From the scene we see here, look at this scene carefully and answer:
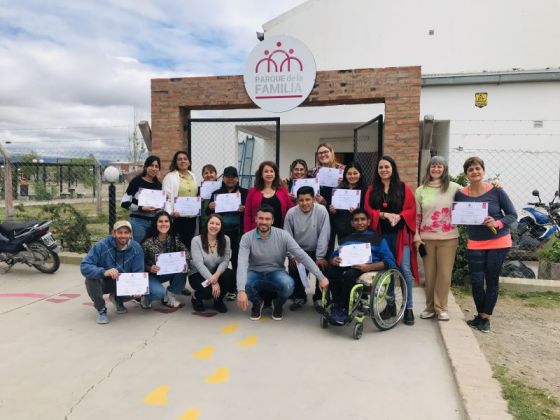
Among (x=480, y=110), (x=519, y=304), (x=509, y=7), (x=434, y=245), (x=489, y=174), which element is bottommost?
(x=519, y=304)

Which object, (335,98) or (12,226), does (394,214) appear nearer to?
(335,98)

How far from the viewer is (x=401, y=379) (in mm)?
3391

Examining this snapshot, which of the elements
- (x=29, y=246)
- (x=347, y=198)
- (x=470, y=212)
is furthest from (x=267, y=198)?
(x=29, y=246)

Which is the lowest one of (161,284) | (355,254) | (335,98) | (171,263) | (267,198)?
(161,284)

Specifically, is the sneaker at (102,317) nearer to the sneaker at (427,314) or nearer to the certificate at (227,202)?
the certificate at (227,202)

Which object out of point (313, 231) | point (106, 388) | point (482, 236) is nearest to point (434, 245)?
point (482, 236)

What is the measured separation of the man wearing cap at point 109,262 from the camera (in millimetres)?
4504

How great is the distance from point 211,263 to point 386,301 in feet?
6.23

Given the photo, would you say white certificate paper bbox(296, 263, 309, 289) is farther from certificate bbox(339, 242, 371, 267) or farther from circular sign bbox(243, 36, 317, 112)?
circular sign bbox(243, 36, 317, 112)

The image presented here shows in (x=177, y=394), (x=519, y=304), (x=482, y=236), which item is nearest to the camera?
(x=177, y=394)

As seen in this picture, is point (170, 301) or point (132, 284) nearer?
point (132, 284)

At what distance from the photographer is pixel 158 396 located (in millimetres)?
3084

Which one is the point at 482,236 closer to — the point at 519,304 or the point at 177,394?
the point at 519,304

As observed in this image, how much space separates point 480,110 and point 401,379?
10.9 meters
